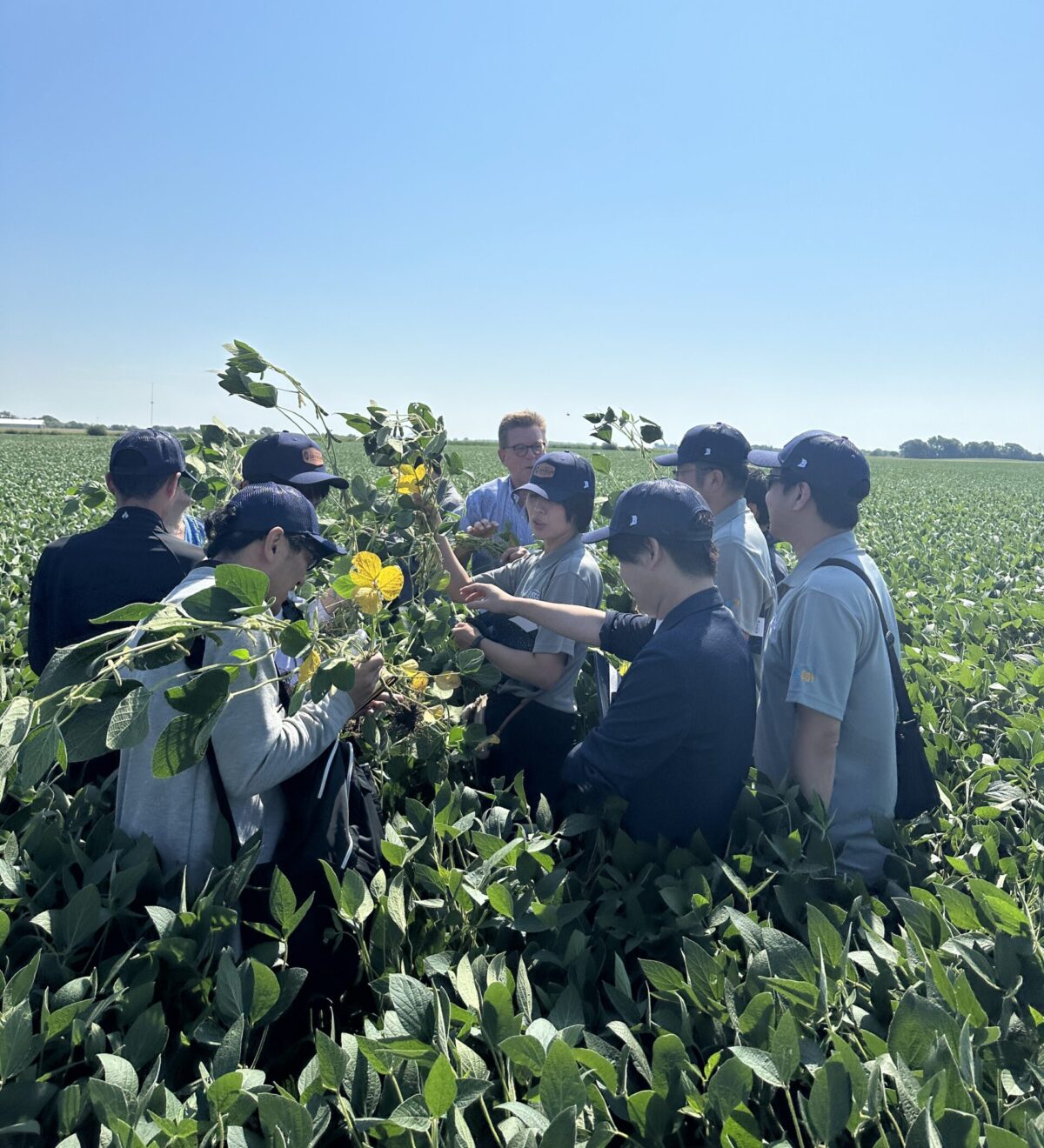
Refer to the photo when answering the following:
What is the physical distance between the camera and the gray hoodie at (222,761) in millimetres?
1567

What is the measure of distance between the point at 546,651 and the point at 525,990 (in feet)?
5.00

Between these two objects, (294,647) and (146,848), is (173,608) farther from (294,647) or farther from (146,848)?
(146,848)

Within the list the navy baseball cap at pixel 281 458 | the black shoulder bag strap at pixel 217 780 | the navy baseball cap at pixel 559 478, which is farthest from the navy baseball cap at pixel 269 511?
the navy baseball cap at pixel 559 478

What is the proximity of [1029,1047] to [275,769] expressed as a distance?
56.6 inches

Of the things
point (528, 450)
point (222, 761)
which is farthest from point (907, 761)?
point (528, 450)

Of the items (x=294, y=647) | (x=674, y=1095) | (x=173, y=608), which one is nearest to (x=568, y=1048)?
(x=674, y=1095)

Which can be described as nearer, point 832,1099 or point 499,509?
point 832,1099

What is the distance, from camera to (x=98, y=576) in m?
2.84

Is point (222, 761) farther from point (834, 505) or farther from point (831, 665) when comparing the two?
point (834, 505)

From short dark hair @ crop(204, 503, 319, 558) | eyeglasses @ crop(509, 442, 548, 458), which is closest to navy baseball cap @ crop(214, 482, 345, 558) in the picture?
short dark hair @ crop(204, 503, 319, 558)

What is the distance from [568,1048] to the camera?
3.40 ft

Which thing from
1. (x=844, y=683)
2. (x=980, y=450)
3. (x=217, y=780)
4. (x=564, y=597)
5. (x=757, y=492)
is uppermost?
(x=980, y=450)

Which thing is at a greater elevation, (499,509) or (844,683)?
(499,509)

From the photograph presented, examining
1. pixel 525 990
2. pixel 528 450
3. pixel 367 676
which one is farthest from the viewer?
pixel 528 450
